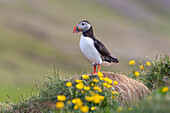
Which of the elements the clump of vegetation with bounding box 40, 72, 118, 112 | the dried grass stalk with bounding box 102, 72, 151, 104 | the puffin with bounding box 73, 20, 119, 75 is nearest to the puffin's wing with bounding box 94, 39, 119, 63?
the puffin with bounding box 73, 20, 119, 75

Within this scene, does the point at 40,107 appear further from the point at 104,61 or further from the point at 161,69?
the point at 161,69

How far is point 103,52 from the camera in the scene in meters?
7.47

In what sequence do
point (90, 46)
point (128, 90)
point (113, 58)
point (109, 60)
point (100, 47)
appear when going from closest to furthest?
point (128, 90), point (90, 46), point (100, 47), point (109, 60), point (113, 58)

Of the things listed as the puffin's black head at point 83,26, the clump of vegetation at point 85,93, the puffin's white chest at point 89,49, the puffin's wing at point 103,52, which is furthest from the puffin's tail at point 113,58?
the clump of vegetation at point 85,93

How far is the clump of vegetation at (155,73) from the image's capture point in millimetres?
7836

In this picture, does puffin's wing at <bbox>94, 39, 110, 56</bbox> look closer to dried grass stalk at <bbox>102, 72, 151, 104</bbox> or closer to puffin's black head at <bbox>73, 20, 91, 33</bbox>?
puffin's black head at <bbox>73, 20, 91, 33</bbox>

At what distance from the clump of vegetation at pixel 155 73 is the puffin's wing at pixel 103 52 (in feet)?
2.12

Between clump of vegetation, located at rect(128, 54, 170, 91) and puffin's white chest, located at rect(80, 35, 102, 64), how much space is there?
1274 millimetres

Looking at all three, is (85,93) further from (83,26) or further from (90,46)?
(83,26)

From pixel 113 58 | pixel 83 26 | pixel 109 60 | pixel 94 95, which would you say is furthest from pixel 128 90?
pixel 83 26

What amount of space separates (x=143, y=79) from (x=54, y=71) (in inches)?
109

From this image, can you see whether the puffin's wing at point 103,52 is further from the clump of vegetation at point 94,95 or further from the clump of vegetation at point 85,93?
the clump of vegetation at point 85,93

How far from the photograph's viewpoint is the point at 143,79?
8039mm

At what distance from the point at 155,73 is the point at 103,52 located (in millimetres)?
1758
